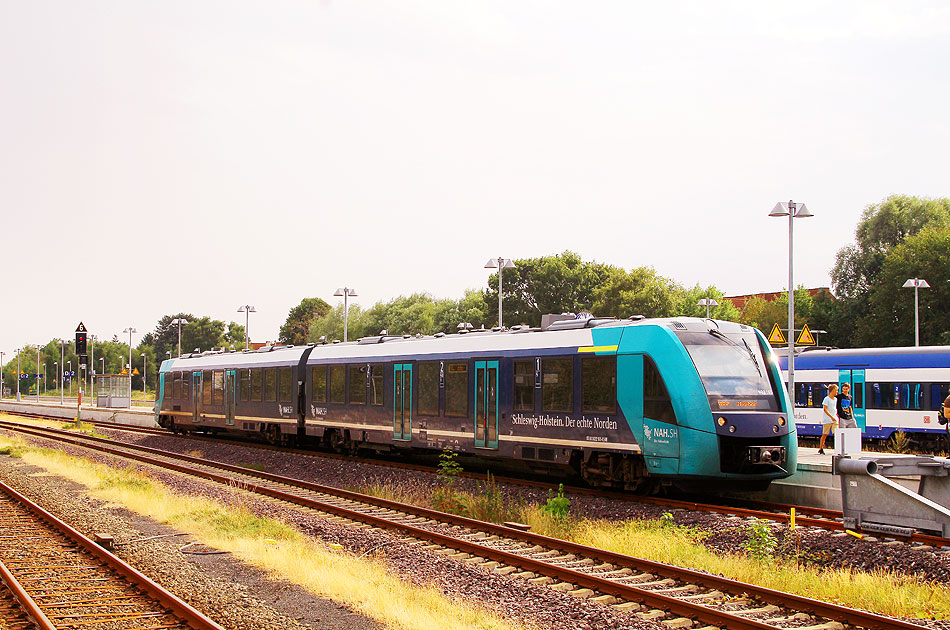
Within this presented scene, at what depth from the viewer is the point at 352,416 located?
2608 cm

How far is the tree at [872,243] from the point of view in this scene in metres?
67.9

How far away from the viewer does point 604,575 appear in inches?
436

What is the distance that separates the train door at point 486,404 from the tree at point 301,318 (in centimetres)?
12436

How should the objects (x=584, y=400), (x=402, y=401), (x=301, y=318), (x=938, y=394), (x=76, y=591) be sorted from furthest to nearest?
(x=301, y=318)
(x=938, y=394)
(x=402, y=401)
(x=584, y=400)
(x=76, y=591)

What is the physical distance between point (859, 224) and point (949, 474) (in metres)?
63.5

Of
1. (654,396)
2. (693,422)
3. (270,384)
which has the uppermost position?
(654,396)

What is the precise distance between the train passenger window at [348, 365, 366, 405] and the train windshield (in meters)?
11.3

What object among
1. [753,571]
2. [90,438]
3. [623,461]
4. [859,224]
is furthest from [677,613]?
[859,224]

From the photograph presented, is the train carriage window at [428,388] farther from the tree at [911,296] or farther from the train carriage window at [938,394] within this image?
the tree at [911,296]

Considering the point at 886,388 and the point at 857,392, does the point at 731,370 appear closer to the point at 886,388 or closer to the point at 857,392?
the point at 886,388

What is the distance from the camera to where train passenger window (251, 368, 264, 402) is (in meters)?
31.5

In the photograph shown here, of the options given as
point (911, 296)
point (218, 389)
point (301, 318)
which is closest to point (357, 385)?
point (218, 389)

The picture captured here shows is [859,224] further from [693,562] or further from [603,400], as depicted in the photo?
[693,562]

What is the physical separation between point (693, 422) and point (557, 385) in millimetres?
3524
